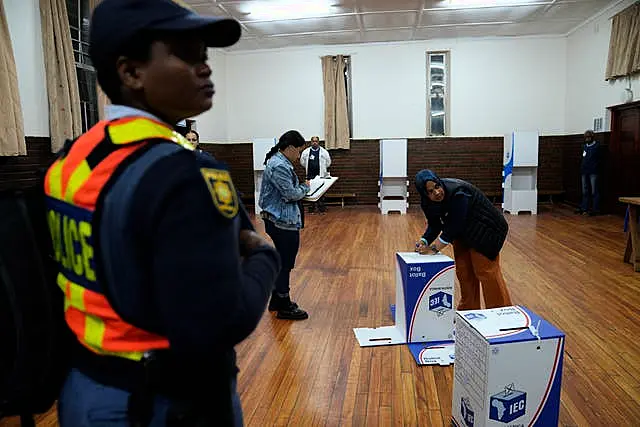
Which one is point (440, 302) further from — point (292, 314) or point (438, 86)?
point (438, 86)

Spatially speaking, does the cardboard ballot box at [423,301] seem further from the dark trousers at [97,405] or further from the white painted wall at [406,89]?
the white painted wall at [406,89]

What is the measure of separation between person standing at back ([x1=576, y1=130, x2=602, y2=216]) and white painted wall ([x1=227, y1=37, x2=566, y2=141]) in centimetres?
174

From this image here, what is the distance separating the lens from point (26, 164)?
15.9 feet

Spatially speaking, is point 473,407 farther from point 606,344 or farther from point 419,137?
point 419,137

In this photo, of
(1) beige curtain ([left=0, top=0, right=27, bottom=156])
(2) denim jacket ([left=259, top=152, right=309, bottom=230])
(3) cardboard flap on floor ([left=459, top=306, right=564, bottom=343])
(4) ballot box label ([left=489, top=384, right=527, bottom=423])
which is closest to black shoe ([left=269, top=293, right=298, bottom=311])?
(2) denim jacket ([left=259, top=152, right=309, bottom=230])

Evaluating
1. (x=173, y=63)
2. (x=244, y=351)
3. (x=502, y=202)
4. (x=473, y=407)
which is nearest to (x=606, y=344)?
(x=473, y=407)

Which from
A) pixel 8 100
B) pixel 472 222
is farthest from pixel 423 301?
pixel 8 100

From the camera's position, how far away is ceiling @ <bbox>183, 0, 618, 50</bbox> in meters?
7.74

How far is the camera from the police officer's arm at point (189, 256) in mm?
651

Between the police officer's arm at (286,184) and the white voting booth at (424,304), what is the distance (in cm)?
83

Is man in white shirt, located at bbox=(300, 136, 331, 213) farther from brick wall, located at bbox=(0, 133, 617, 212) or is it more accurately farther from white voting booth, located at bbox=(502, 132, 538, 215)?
white voting booth, located at bbox=(502, 132, 538, 215)

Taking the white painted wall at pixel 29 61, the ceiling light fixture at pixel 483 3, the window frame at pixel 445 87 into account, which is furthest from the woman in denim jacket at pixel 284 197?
the window frame at pixel 445 87

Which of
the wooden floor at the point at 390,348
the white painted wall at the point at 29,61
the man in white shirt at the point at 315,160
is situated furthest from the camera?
the man in white shirt at the point at 315,160

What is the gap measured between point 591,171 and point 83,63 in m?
8.04
